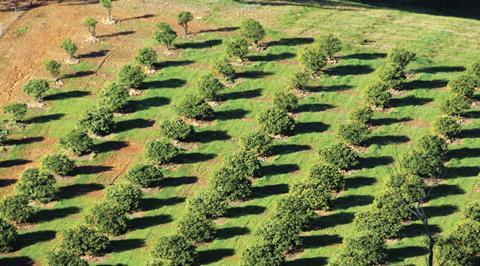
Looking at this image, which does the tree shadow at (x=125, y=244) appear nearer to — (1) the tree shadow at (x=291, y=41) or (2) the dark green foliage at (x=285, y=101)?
(2) the dark green foliage at (x=285, y=101)

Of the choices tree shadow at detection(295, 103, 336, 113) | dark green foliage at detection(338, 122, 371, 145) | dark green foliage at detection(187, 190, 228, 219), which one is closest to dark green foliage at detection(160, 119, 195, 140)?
dark green foliage at detection(187, 190, 228, 219)

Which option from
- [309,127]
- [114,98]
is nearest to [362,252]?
[309,127]

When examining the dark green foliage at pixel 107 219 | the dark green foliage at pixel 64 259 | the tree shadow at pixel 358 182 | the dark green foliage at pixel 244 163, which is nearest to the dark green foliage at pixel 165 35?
the dark green foliage at pixel 244 163

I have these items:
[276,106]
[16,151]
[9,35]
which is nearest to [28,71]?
[9,35]

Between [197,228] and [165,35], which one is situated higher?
[165,35]

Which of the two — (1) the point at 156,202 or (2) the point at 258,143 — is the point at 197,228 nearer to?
(1) the point at 156,202
